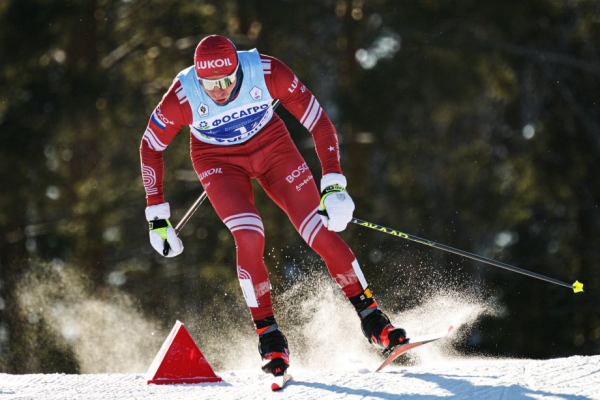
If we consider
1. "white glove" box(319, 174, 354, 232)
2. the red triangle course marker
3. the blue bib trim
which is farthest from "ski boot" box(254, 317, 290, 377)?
the blue bib trim

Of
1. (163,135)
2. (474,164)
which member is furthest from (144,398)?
(474,164)

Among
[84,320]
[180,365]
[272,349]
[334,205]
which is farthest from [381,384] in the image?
[84,320]

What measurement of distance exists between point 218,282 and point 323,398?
959 centimetres

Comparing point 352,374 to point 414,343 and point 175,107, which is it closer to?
point 414,343

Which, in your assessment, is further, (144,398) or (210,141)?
(210,141)

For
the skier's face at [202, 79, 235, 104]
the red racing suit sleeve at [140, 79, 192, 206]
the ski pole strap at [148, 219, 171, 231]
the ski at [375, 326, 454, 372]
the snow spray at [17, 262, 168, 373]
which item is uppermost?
the snow spray at [17, 262, 168, 373]

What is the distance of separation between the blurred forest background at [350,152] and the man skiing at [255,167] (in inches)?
299

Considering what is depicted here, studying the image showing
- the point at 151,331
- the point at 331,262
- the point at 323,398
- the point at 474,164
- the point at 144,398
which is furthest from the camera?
the point at 474,164

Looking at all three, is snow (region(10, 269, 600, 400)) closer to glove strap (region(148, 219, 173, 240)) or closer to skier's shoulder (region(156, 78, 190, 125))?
glove strap (region(148, 219, 173, 240))

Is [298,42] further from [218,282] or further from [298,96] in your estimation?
[298,96]

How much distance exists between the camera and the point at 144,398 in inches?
154

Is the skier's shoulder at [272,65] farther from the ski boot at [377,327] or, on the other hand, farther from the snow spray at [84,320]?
the snow spray at [84,320]

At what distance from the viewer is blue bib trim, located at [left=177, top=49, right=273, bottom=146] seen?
168 inches

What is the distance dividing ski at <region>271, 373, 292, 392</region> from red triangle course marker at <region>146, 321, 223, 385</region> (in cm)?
47
